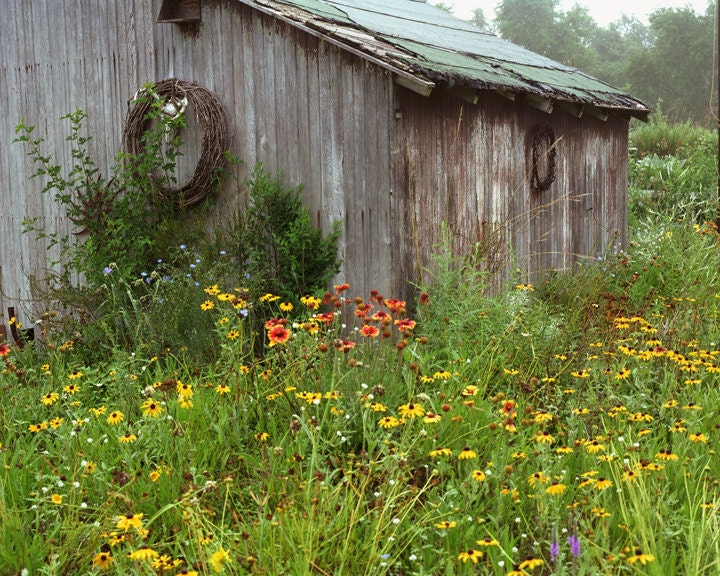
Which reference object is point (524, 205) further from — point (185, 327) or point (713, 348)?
point (185, 327)

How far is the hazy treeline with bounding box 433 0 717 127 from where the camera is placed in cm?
4650

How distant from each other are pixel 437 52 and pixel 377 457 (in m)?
4.59

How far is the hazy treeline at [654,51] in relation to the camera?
46.5 metres

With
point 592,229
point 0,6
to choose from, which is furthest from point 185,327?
point 592,229

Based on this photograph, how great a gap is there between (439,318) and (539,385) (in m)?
1.10

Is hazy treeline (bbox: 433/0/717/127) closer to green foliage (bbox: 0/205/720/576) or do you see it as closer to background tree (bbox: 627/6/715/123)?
background tree (bbox: 627/6/715/123)

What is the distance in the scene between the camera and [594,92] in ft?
32.6

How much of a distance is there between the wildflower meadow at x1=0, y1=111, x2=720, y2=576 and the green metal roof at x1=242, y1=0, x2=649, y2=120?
157 centimetres

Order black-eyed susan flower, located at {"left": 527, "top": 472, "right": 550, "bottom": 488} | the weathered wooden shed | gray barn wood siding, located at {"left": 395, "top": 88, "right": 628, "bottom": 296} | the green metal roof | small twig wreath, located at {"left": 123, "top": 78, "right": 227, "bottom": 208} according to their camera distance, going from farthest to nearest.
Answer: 1. small twig wreath, located at {"left": 123, "top": 78, "right": 227, "bottom": 208}
2. gray barn wood siding, located at {"left": 395, "top": 88, "right": 628, "bottom": 296}
3. the weathered wooden shed
4. the green metal roof
5. black-eyed susan flower, located at {"left": 527, "top": 472, "right": 550, "bottom": 488}

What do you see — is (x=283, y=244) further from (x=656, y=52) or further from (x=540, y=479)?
(x=656, y=52)

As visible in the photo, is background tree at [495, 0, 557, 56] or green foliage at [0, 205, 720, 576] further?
background tree at [495, 0, 557, 56]

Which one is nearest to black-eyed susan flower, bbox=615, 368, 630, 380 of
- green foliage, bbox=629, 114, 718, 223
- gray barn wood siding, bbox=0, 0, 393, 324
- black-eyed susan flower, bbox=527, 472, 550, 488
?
black-eyed susan flower, bbox=527, 472, 550, 488

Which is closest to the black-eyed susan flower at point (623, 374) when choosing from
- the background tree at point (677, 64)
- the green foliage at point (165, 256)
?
the green foliage at point (165, 256)

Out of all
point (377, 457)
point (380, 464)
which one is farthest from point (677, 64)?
point (377, 457)
